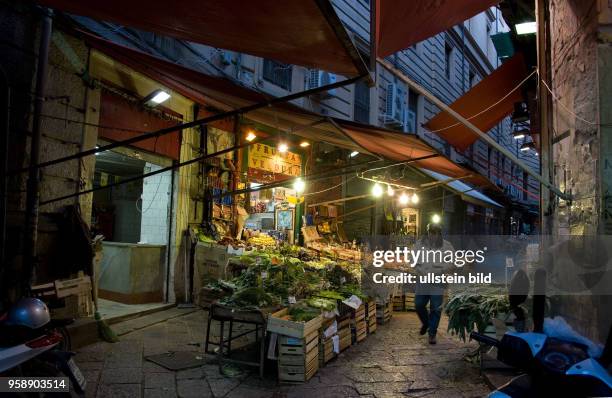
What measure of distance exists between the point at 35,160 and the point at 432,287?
7.09 meters

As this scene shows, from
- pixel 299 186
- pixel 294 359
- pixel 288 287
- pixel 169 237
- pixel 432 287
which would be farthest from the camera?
pixel 299 186

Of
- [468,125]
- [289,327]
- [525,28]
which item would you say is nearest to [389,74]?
[525,28]

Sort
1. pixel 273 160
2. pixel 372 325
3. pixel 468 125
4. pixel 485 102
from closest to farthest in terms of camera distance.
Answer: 1. pixel 468 125
2. pixel 372 325
3. pixel 485 102
4. pixel 273 160

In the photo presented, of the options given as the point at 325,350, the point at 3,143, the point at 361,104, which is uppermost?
the point at 361,104

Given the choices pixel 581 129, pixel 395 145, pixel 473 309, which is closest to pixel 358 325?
pixel 473 309

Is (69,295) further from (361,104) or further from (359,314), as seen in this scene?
(361,104)

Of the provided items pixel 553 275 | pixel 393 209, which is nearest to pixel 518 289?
pixel 553 275

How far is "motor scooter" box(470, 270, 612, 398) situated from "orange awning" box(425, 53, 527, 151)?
8.11 meters

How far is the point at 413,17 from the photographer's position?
5.39 m

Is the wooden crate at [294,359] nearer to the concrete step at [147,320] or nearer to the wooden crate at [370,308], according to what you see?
the wooden crate at [370,308]

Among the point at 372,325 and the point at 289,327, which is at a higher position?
the point at 289,327

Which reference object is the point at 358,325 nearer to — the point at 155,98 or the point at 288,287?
the point at 288,287

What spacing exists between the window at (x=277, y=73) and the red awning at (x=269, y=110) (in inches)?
162

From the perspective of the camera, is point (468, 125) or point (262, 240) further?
point (262, 240)
